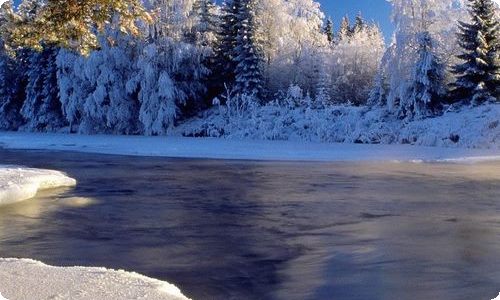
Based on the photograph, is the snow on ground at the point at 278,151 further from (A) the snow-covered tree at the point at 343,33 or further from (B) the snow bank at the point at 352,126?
(A) the snow-covered tree at the point at 343,33

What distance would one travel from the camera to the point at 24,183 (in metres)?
13.1

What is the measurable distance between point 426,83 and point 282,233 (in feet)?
73.5

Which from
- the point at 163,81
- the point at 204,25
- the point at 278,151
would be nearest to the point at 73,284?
the point at 278,151

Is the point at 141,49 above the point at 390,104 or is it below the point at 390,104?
above

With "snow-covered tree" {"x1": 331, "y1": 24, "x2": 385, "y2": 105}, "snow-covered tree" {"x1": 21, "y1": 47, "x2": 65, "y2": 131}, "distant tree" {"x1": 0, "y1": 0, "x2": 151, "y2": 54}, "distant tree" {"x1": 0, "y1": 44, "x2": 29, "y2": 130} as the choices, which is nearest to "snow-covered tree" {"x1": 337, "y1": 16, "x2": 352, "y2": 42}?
"snow-covered tree" {"x1": 331, "y1": 24, "x2": 385, "y2": 105}

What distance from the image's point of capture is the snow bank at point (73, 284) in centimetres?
484

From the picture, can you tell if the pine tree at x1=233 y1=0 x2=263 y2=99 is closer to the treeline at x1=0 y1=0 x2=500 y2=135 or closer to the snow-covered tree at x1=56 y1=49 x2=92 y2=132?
the treeline at x1=0 y1=0 x2=500 y2=135

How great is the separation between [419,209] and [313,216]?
2.12m

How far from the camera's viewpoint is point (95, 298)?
4.77 m

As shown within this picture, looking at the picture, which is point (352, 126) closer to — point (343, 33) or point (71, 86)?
point (71, 86)

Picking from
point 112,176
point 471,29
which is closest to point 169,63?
point 471,29

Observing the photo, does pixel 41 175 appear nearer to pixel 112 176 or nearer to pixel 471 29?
pixel 112 176

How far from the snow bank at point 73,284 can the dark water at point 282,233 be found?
80 centimetres

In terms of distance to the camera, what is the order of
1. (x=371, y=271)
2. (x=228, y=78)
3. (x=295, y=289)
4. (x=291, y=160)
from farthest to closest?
1. (x=228, y=78)
2. (x=291, y=160)
3. (x=371, y=271)
4. (x=295, y=289)
